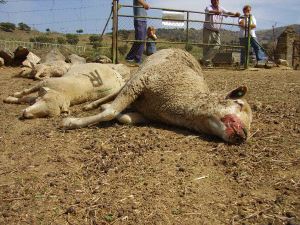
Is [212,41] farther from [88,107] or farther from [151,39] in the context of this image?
[88,107]

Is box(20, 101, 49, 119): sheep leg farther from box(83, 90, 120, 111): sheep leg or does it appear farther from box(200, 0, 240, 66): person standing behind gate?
box(200, 0, 240, 66): person standing behind gate

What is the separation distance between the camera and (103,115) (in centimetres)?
572

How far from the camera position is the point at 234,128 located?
15.7ft

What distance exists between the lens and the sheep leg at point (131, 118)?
5906 millimetres

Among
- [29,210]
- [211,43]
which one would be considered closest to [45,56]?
[211,43]

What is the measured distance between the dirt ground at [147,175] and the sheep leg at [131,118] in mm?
162

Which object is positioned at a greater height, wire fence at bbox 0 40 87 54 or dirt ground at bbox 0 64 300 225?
wire fence at bbox 0 40 87 54

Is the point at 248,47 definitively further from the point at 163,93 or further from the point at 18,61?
the point at 163,93

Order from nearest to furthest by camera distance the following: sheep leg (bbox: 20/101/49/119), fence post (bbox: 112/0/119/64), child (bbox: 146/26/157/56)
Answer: sheep leg (bbox: 20/101/49/119) → fence post (bbox: 112/0/119/64) → child (bbox: 146/26/157/56)

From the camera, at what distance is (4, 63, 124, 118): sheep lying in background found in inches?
260

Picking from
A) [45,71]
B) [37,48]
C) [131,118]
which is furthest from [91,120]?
[37,48]

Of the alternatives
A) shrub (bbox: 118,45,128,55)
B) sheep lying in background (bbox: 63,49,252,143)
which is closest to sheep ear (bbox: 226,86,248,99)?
sheep lying in background (bbox: 63,49,252,143)

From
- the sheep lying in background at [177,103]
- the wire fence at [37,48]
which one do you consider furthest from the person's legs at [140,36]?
the sheep lying in background at [177,103]

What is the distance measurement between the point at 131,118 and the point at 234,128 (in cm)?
164
